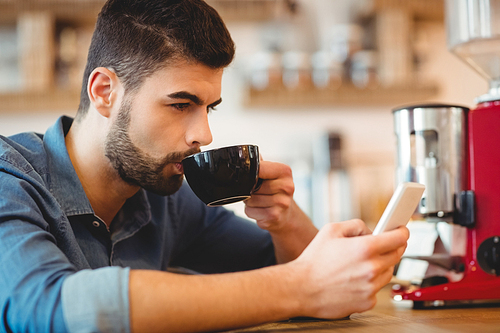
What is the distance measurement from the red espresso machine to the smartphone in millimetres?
270

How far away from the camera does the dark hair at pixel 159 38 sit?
3.12 ft

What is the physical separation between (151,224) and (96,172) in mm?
165

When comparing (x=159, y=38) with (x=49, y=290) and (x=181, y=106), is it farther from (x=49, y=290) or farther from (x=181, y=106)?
(x=49, y=290)

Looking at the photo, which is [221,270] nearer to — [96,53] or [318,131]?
[96,53]

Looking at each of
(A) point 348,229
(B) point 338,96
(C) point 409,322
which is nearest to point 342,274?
(A) point 348,229

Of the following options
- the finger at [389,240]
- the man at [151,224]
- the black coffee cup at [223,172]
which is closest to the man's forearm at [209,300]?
the man at [151,224]

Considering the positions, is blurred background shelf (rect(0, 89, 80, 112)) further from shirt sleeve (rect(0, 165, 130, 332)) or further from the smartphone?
the smartphone

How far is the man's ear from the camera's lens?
1.00m

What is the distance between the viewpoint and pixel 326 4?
8.93 feet

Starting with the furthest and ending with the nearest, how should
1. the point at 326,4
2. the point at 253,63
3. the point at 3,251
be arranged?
the point at 326,4
the point at 253,63
the point at 3,251

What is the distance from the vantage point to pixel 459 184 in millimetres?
950

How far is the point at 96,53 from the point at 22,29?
159cm

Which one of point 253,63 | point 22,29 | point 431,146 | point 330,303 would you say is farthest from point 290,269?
point 22,29

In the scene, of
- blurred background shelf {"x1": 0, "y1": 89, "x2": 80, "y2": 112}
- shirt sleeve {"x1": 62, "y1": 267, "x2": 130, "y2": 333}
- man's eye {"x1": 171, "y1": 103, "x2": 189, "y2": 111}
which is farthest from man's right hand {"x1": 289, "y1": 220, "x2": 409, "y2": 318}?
blurred background shelf {"x1": 0, "y1": 89, "x2": 80, "y2": 112}
